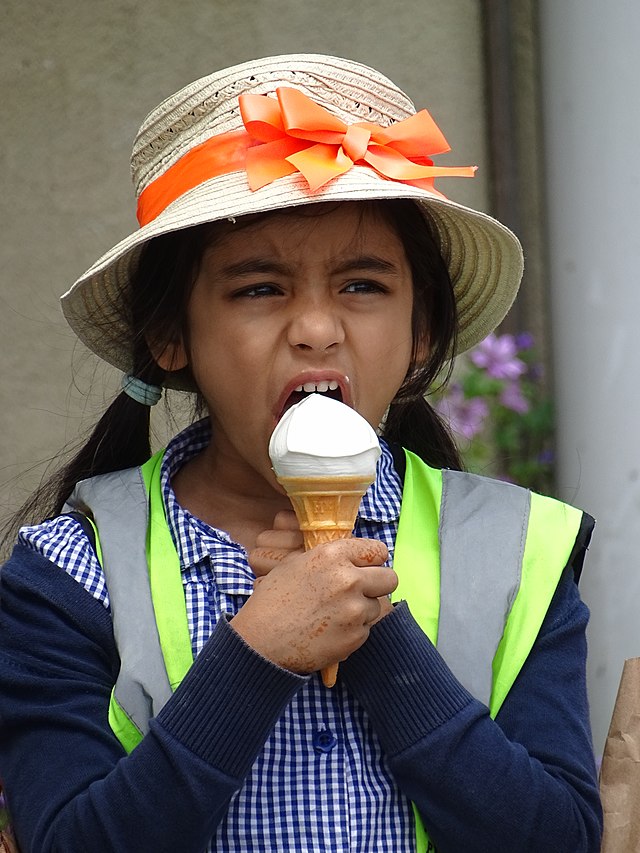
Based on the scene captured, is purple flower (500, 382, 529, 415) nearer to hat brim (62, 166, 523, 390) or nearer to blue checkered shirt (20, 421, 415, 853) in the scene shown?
hat brim (62, 166, 523, 390)

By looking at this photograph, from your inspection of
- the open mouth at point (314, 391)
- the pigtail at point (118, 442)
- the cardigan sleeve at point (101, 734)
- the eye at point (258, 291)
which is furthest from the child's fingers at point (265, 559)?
the pigtail at point (118, 442)

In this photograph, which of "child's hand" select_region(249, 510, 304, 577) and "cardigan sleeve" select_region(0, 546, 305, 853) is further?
"child's hand" select_region(249, 510, 304, 577)

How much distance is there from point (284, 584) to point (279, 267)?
55 centimetres

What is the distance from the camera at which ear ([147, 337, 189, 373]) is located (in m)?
2.47

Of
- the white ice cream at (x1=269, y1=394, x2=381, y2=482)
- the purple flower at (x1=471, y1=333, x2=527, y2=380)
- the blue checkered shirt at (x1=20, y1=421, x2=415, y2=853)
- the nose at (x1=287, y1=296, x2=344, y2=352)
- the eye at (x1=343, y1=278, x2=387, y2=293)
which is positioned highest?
the eye at (x1=343, y1=278, x2=387, y2=293)

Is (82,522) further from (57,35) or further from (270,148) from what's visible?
(57,35)

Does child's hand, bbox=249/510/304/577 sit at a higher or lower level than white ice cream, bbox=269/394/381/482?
lower

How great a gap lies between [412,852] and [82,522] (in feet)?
2.56

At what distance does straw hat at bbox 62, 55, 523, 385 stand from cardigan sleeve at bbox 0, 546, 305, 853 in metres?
0.59

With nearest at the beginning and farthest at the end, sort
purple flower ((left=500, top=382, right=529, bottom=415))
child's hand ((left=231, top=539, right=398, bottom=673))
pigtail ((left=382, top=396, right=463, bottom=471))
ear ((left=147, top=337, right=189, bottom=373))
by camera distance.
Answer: child's hand ((left=231, top=539, right=398, bottom=673)), ear ((left=147, top=337, right=189, bottom=373)), pigtail ((left=382, top=396, right=463, bottom=471)), purple flower ((left=500, top=382, right=529, bottom=415))

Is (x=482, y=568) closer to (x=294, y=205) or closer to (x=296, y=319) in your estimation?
(x=296, y=319)

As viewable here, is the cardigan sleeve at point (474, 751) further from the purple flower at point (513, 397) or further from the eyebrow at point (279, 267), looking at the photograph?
the purple flower at point (513, 397)

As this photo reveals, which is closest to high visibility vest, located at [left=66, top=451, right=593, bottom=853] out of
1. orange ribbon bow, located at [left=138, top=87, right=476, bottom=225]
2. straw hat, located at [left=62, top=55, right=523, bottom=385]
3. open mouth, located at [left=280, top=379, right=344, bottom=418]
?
open mouth, located at [left=280, top=379, right=344, bottom=418]

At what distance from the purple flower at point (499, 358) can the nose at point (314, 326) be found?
7.25 feet
